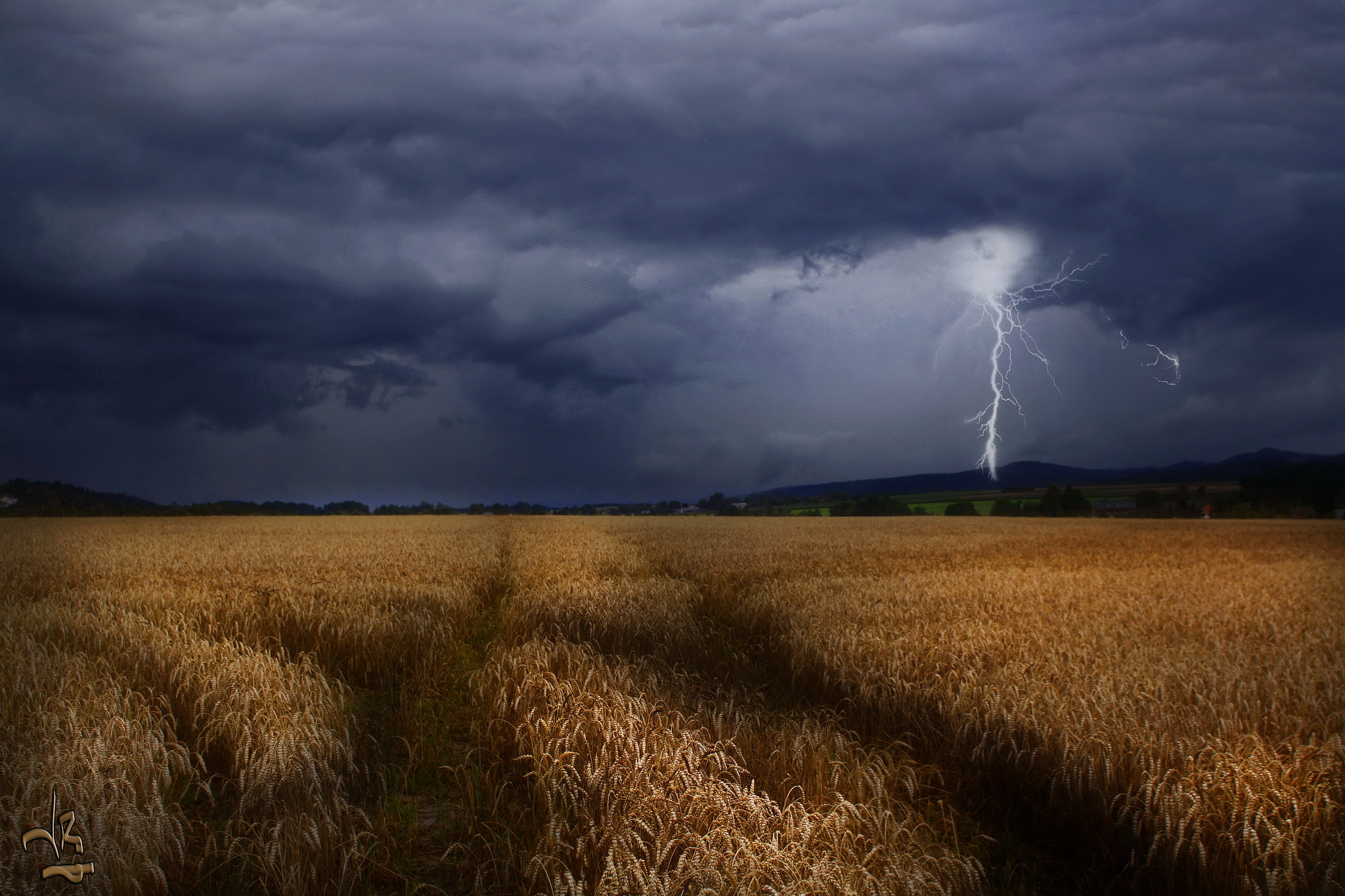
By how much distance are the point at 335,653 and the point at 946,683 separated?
6.76 m

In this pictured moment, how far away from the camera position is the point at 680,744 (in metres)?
4.27

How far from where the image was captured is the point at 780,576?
13.9m

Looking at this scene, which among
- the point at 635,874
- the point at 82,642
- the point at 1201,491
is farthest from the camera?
the point at 1201,491

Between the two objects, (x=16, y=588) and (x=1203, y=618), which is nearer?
(x=1203, y=618)

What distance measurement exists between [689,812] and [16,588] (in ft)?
46.2

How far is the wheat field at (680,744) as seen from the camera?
3.26 meters

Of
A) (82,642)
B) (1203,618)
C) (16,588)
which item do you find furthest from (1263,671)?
(16,588)

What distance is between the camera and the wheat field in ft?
10.7

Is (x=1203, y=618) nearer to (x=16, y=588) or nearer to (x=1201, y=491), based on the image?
(x=16, y=588)

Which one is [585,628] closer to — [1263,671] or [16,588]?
[1263,671]

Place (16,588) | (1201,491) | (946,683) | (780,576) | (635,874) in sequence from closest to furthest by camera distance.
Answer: (635,874), (946,683), (16,588), (780,576), (1201,491)

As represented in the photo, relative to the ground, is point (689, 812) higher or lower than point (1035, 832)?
higher

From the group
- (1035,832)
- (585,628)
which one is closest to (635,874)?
(1035,832)

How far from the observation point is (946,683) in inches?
223
